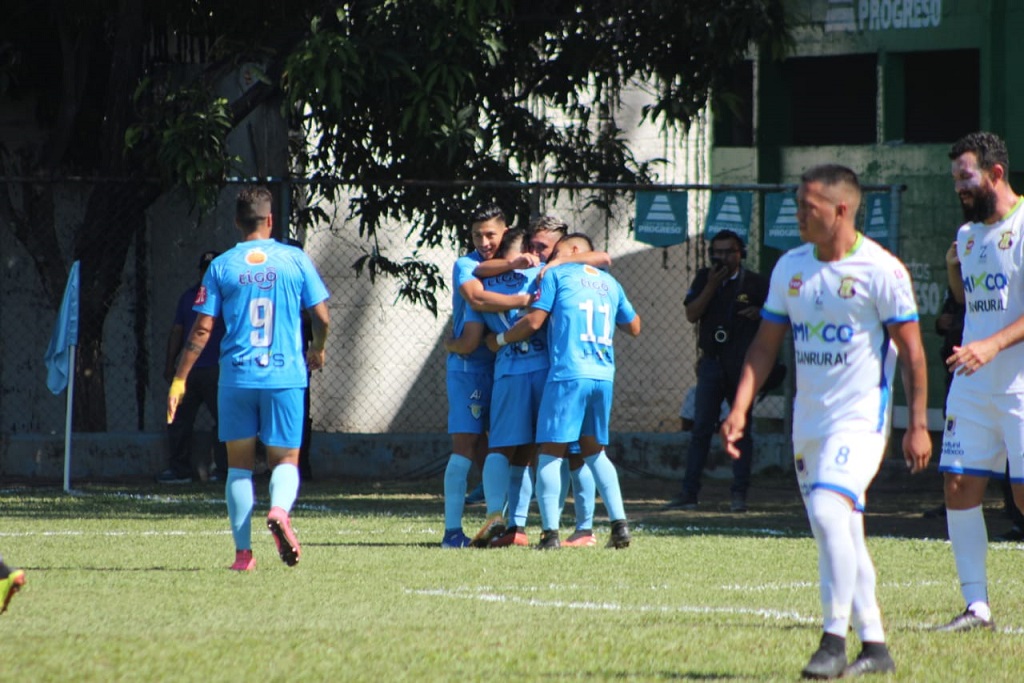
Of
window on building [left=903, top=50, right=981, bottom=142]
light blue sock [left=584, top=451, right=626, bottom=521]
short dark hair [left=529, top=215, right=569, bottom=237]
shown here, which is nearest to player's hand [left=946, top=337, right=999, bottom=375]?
light blue sock [left=584, top=451, right=626, bottom=521]

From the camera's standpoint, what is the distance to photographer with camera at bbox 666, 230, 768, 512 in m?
13.4

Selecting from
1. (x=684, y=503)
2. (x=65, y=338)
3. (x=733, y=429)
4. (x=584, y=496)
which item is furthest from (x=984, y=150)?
(x=65, y=338)

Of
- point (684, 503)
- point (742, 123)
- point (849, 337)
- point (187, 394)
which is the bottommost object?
point (684, 503)

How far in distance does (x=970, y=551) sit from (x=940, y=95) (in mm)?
13080

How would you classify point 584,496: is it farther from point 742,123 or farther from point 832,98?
point 832,98

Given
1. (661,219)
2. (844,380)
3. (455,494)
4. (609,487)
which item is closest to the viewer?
(844,380)

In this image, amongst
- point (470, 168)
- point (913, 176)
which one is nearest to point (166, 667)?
point (470, 168)

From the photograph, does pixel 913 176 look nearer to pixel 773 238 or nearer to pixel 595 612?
pixel 773 238

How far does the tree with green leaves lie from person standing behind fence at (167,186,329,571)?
15.5ft

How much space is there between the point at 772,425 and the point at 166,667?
14.9m

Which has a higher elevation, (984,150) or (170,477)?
(984,150)

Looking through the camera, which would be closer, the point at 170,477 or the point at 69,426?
the point at 69,426

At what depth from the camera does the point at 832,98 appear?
20.8 metres

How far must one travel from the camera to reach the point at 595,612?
300 inches
